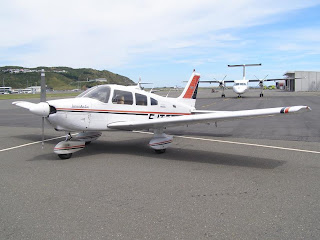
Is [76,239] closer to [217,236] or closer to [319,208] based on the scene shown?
[217,236]

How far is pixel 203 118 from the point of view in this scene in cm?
716

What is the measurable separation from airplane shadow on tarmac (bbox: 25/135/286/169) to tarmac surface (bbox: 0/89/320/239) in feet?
0.08

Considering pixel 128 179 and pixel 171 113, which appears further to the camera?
pixel 171 113

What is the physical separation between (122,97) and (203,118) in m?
2.81

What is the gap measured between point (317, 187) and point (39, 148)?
7885 millimetres

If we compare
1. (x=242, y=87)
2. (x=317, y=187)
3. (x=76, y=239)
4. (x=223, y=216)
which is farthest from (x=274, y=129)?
(x=242, y=87)

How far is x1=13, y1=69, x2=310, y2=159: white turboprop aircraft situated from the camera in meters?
7.41

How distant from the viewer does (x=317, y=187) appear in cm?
520

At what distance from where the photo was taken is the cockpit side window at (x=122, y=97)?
8.58 metres

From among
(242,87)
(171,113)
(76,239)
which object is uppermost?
(242,87)

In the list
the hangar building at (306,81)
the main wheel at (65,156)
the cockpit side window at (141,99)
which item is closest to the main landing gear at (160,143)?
the cockpit side window at (141,99)

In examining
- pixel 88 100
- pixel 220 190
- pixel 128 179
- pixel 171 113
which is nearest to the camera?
pixel 220 190

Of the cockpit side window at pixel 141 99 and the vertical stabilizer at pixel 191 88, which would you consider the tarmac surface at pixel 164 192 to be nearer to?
the cockpit side window at pixel 141 99

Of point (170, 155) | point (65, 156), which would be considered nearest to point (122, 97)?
point (170, 155)
